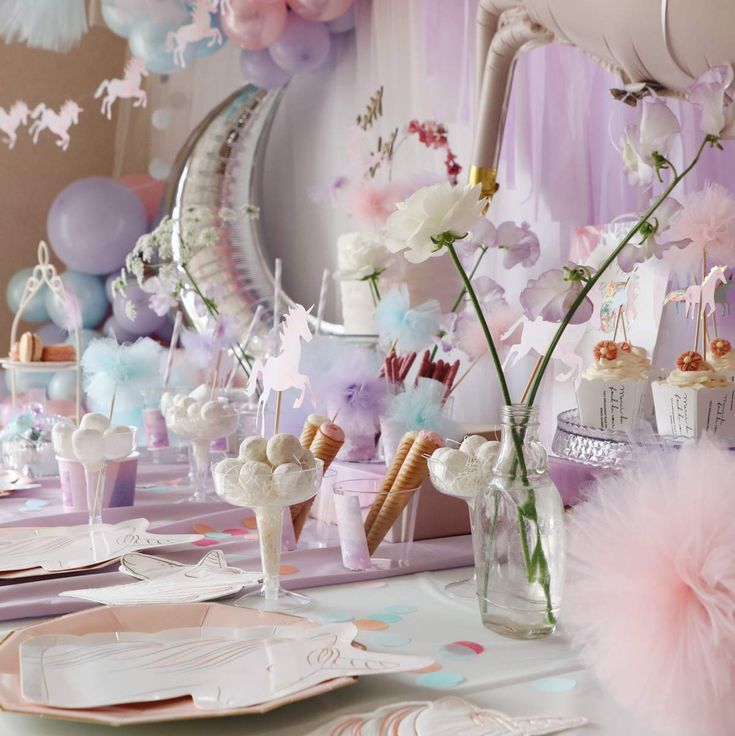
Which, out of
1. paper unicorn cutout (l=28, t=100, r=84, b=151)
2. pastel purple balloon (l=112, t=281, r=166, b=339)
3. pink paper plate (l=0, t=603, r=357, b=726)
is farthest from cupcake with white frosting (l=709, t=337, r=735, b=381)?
paper unicorn cutout (l=28, t=100, r=84, b=151)

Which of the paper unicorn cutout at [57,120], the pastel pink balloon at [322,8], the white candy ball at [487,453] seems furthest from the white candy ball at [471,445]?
the paper unicorn cutout at [57,120]

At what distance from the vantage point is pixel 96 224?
3264mm

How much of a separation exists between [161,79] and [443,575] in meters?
2.71

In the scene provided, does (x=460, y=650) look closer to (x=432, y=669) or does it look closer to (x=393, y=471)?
(x=432, y=669)

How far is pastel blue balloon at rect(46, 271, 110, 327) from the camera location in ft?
→ 11.1

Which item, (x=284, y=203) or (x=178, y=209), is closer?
(x=178, y=209)

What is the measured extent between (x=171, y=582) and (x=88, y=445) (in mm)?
418

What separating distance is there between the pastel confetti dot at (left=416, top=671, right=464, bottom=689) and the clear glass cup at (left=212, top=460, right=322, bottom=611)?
245mm

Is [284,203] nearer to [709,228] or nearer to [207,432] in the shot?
[207,432]

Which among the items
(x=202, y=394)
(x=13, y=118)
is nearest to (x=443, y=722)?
(x=202, y=394)

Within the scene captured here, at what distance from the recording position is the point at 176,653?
826 mm

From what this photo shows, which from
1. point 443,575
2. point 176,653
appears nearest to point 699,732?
point 176,653

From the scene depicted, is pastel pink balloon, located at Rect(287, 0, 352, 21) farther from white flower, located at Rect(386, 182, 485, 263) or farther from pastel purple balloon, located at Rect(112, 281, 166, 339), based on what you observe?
white flower, located at Rect(386, 182, 485, 263)

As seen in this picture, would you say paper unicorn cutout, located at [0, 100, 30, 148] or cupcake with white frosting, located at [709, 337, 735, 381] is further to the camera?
paper unicorn cutout, located at [0, 100, 30, 148]
